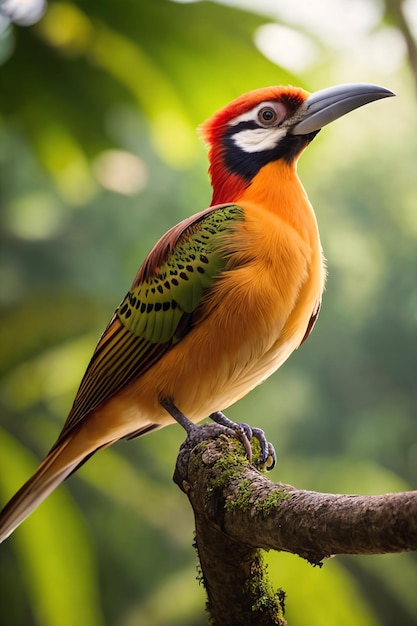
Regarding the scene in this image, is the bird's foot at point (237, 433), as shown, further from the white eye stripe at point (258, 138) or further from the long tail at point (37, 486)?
the white eye stripe at point (258, 138)

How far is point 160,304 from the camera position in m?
1.73

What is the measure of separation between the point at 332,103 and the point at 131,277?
2252 millimetres

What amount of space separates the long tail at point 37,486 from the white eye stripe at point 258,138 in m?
0.82

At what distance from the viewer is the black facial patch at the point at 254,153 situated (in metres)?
1.84

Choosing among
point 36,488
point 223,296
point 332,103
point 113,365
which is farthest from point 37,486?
point 332,103

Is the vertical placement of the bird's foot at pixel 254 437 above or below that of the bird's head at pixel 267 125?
below

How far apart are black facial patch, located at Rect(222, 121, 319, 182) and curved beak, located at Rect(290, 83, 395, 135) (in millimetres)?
30

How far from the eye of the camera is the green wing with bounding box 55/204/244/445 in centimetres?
170

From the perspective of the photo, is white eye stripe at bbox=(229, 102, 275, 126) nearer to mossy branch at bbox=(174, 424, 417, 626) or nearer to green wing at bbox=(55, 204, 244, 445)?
green wing at bbox=(55, 204, 244, 445)

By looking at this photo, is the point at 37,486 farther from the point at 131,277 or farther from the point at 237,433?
the point at 131,277

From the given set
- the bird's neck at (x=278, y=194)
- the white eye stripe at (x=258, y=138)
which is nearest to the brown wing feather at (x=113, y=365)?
the bird's neck at (x=278, y=194)

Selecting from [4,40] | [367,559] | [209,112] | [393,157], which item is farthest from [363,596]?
[4,40]

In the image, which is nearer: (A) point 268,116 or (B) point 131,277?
(A) point 268,116

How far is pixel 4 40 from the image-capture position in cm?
264
